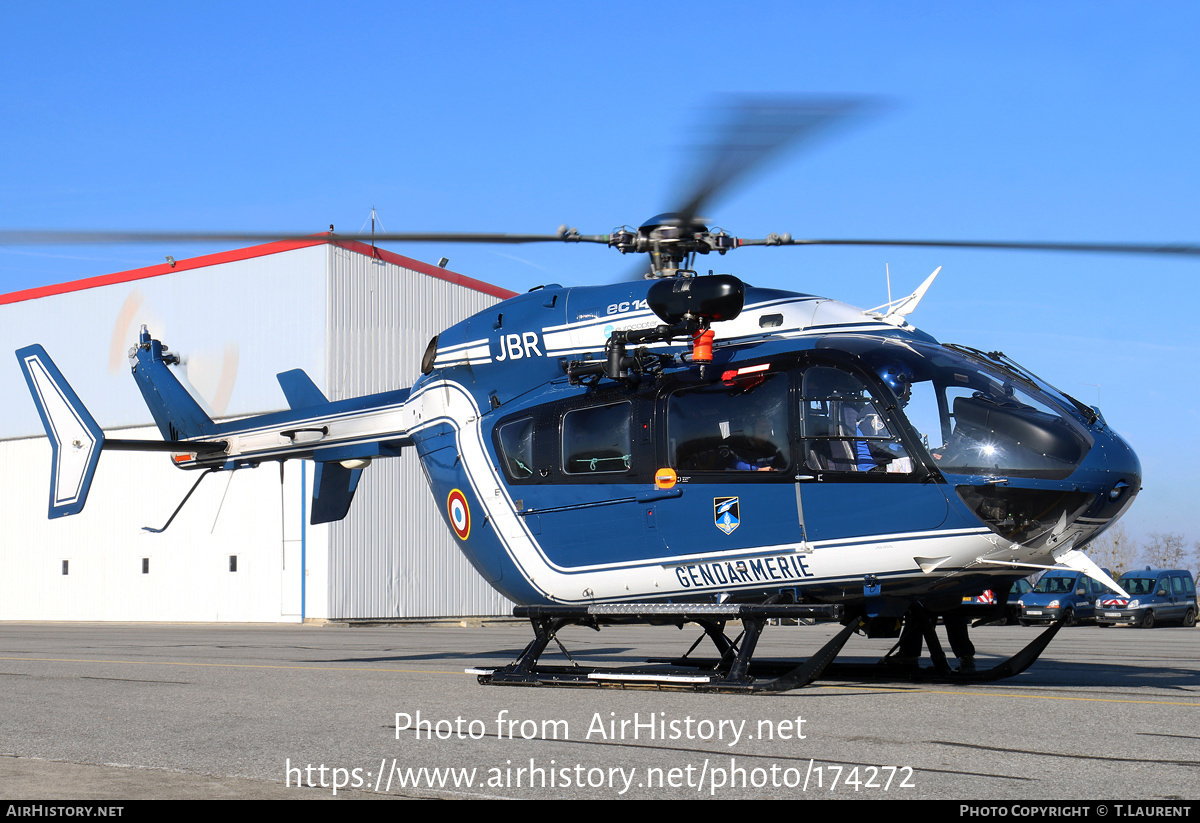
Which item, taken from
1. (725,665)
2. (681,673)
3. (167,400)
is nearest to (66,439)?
(167,400)

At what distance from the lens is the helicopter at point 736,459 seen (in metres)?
8.77

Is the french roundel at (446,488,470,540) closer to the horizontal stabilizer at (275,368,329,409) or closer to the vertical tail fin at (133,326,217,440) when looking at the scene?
the horizontal stabilizer at (275,368,329,409)

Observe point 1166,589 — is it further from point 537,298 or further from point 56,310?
point 56,310

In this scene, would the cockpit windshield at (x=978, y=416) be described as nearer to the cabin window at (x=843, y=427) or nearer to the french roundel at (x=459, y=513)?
the cabin window at (x=843, y=427)

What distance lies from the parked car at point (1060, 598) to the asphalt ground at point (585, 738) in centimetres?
1780

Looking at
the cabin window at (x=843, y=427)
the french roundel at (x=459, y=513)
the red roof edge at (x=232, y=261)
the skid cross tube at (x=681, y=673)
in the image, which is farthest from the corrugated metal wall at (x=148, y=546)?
the cabin window at (x=843, y=427)

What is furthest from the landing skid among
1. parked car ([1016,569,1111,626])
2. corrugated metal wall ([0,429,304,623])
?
corrugated metal wall ([0,429,304,623])

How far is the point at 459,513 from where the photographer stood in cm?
1177

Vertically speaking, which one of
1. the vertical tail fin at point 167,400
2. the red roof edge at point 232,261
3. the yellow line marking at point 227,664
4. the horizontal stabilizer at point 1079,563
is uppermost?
the red roof edge at point 232,261

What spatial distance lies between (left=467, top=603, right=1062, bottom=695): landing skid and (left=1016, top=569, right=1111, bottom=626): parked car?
1949 cm

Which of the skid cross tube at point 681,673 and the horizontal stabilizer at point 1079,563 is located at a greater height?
the horizontal stabilizer at point 1079,563

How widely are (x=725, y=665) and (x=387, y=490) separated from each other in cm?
2324

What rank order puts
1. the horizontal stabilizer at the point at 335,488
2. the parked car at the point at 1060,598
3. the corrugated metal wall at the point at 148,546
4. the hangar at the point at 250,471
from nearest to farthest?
the horizontal stabilizer at the point at 335,488
the parked car at the point at 1060,598
the hangar at the point at 250,471
the corrugated metal wall at the point at 148,546

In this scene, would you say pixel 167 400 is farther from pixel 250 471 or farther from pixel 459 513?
pixel 250 471
